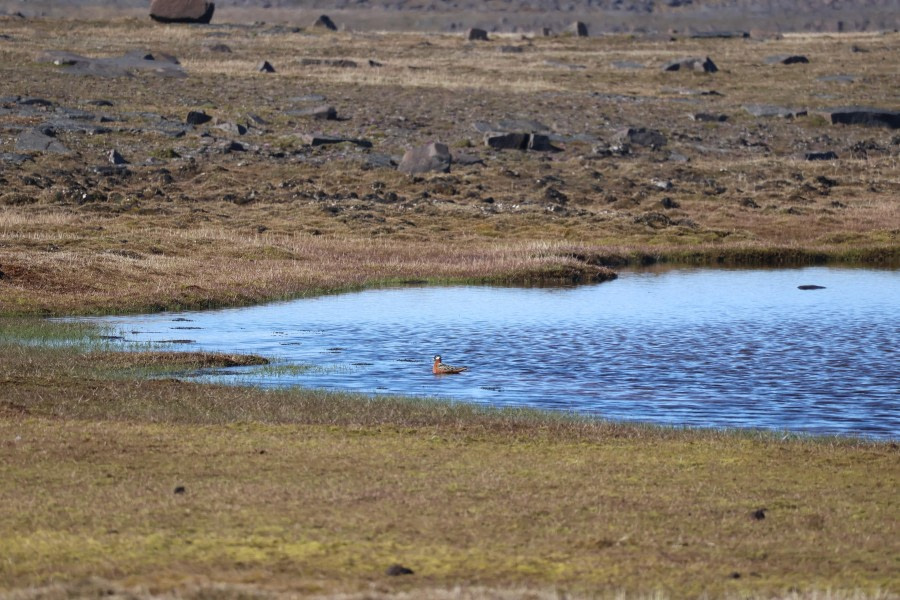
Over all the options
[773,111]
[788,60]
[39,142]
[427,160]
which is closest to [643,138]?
[773,111]

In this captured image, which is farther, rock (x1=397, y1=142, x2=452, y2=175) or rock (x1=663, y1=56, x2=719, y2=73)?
rock (x1=663, y1=56, x2=719, y2=73)

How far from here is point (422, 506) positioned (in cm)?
1237

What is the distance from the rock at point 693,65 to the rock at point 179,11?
181ft

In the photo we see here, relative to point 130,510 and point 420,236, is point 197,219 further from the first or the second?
point 130,510

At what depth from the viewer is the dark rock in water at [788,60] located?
124875 mm

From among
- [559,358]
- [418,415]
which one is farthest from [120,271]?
[418,415]

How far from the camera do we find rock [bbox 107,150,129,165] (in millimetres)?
64000

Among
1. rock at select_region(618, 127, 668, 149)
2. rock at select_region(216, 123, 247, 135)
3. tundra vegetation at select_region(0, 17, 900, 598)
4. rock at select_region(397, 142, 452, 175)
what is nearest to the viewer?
tundra vegetation at select_region(0, 17, 900, 598)

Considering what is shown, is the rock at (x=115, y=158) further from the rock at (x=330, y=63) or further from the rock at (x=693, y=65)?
the rock at (x=693, y=65)

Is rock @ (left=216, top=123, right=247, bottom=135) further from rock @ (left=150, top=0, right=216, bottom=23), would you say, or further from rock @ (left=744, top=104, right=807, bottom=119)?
rock @ (left=150, top=0, right=216, bottom=23)

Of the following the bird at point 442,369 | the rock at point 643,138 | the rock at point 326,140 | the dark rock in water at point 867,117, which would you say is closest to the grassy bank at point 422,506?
the bird at point 442,369

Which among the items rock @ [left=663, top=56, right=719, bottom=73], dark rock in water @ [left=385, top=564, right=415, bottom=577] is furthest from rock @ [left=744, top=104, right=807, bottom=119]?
dark rock in water @ [left=385, top=564, right=415, bottom=577]

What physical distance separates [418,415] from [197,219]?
1298 inches

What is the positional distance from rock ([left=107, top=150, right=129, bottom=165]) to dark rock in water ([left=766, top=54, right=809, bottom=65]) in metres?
79.4
